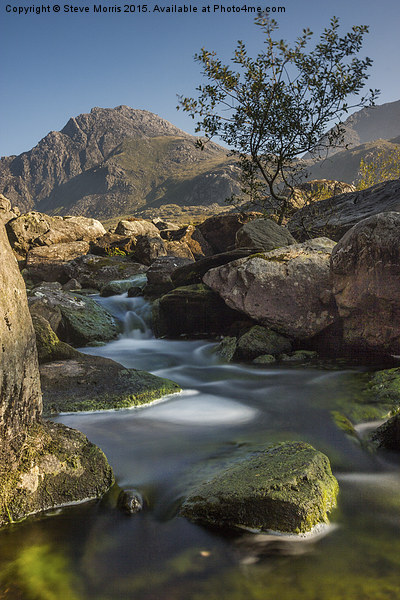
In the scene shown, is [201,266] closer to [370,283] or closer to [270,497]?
[370,283]

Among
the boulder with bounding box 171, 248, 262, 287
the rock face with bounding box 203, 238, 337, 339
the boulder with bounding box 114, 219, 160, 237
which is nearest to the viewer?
the rock face with bounding box 203, 238, 337, 339

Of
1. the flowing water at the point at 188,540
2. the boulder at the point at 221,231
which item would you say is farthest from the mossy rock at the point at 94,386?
the boulder at the point at 221,231

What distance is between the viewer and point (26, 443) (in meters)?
3.48

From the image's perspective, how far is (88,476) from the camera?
375 centimetres

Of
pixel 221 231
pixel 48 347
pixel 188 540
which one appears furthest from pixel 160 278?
pixel 188 540

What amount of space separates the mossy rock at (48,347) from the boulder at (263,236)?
6.87 metres

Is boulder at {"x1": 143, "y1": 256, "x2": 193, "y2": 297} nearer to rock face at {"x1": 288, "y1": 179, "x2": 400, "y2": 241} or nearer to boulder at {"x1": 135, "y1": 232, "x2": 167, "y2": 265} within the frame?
rock face at {"x1": 288, "y1": 179, "x2": 400, "y2": 241}

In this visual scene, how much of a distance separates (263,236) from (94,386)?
321 inches

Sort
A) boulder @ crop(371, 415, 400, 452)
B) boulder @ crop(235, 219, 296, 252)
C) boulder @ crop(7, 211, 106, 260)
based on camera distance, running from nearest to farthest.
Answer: boulder @ crop(371, 415, 400, 452) < boulder @ crop(235, 219, 296, 252) < boulder @ crop(7, 211, 106, 260)

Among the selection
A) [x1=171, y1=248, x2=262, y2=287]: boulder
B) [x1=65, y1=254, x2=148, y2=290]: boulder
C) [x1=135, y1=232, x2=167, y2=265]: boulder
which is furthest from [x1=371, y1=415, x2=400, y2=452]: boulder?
[x1=135, y1=232, x2=167, y2=265]: boulder

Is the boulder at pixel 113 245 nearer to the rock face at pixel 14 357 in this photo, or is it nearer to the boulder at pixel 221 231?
the boulder at pixel 221 231

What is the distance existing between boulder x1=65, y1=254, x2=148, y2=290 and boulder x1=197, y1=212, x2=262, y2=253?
4.82 m

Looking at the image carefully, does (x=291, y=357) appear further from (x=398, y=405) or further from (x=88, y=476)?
(x=88, y=476)

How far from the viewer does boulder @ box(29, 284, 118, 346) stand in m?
11.2
